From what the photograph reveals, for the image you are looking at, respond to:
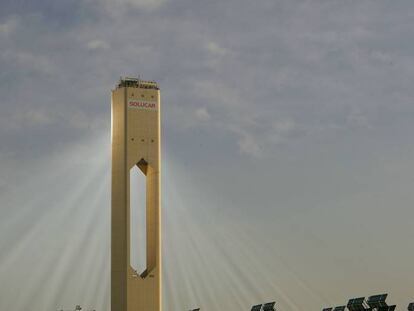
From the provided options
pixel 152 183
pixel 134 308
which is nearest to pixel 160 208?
pixel 152 183

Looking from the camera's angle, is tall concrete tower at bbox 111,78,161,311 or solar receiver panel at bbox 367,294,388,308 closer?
solar receiver panel at bbox 367,294,388,308

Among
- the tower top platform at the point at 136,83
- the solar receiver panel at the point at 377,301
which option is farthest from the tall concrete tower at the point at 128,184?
the solar receiver panel at the point at 377,301

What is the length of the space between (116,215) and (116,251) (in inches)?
178

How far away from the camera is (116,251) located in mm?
138375

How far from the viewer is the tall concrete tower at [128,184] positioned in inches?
5394

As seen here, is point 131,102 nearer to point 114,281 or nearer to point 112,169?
point 112,169

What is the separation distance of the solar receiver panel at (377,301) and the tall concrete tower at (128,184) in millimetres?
32870

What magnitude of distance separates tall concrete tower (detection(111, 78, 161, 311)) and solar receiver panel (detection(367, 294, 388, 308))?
32870 millimetres

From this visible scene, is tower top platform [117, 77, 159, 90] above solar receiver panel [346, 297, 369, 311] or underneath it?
above

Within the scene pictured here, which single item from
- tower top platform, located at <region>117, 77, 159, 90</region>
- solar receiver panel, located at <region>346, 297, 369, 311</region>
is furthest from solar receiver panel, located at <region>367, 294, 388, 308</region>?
tower top platform, located at <region>117, 77, 159, 90</region>

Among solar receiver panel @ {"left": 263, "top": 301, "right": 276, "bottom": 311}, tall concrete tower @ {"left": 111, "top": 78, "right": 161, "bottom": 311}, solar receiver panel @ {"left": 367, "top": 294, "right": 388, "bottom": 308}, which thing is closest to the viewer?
solar receiver panel @ {"left": 367, "top": 294, "right": 388, "bottom": 308}

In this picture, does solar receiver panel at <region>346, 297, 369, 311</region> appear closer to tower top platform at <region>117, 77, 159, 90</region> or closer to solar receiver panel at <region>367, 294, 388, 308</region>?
solar receiver panel at <region>367, 294, 388, 308</region>

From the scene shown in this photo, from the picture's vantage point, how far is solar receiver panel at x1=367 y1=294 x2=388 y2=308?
113m

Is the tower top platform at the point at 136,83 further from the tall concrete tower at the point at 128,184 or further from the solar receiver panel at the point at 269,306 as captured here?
the solar receiver panel at the point at 269,306
